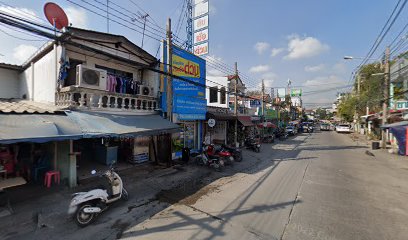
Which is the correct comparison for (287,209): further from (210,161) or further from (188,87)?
(188,87)

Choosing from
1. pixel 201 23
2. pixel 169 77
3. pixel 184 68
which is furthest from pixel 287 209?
pixel 201 23

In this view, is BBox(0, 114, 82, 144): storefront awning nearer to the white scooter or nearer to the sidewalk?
the white scooter

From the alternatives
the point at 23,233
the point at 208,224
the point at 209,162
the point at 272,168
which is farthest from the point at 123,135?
the point at 272,168

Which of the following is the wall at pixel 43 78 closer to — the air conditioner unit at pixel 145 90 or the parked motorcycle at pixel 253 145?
the air conditioner unit at pixel 145 90

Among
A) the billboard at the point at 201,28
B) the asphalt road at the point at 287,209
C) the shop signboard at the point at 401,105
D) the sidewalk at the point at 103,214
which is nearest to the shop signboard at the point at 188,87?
the billboard at the point at 201,28

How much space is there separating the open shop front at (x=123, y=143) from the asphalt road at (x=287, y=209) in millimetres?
2793

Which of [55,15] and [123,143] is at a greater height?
[55,15]

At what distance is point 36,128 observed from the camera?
546 centimetres

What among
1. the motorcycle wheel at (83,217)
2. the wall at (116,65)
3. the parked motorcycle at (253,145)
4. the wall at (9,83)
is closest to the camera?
the motorcycle wheel at (83,217)

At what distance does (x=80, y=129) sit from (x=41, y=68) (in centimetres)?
505

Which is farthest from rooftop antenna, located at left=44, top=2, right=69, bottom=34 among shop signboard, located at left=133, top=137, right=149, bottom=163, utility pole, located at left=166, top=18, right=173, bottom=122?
shop signboard, located at left=133, top=137, right=149, bottom=163

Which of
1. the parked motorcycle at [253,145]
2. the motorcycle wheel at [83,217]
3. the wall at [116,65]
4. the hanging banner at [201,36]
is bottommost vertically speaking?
the motorcycle wheel at [83,217]

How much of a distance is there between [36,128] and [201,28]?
37.7 ft

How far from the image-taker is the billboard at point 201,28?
1358 cm
